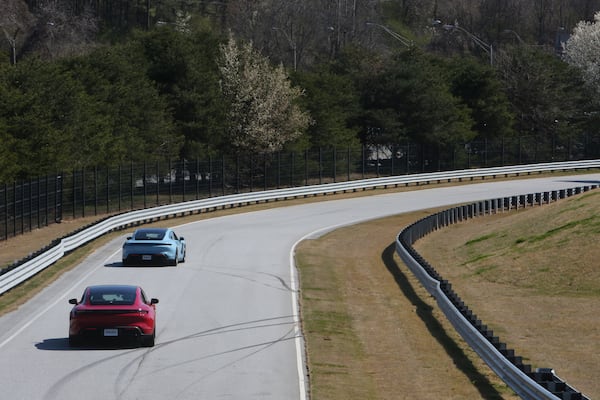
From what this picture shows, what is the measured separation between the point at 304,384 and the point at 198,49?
2773 inches

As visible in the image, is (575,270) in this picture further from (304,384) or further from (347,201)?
(347,201)

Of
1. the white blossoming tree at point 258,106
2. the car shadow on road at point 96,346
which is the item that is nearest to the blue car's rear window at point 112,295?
the car shadow on road at point 96,346

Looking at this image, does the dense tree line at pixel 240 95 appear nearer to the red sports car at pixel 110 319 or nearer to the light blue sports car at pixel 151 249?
the light blue sports car at pixel 151 249

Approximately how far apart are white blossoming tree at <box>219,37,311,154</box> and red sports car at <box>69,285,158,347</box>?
58.9 meters

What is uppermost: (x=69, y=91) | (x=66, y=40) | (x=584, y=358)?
(x=66, y=40)

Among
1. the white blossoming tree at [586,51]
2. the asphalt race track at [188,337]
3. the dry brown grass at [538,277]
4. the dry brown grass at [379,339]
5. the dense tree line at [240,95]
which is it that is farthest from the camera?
the white blossoming tree at [586,51]

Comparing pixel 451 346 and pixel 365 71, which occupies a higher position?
pixel 365 71

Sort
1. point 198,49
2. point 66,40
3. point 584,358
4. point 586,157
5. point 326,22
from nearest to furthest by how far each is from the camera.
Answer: point 584,358
point 198,49
point 586,157
point 66,40
point 326,22

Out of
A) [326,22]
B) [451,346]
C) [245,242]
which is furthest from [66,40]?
[451,346]

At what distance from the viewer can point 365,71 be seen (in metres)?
101

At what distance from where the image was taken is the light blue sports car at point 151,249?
40.1m

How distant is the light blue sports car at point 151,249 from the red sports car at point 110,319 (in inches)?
612

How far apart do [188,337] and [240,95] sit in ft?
197

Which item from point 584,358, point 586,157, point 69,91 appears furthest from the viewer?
point 586,157
